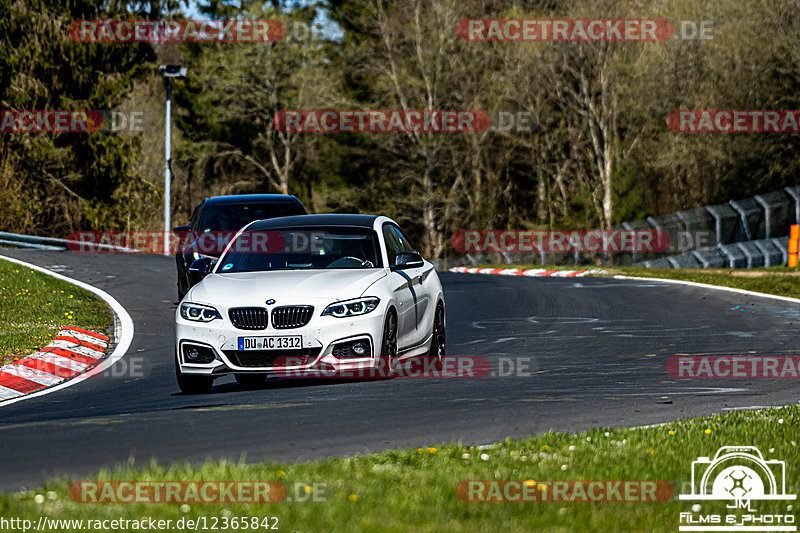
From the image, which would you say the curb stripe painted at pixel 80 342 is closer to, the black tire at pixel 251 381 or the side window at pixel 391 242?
the black tire at pixel 251 381

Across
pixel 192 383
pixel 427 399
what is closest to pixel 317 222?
pixel 192 383

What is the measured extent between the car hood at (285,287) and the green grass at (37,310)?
12.5ft

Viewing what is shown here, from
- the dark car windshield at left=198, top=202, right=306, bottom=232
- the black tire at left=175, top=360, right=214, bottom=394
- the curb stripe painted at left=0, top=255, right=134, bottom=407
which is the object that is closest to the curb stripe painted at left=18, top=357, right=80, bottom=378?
the curb stripe painted at left=0, top=255, right=134, bottom=407

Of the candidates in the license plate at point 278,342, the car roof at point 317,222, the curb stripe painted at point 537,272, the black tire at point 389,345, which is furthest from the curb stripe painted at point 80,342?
the curb stripe painted at point 537,272

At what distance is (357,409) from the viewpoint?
9.39m

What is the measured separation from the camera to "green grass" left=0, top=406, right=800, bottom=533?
18.4 ft

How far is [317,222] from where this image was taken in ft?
40.8

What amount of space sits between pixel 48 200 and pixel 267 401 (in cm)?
4006

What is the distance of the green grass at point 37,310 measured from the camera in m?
15.1

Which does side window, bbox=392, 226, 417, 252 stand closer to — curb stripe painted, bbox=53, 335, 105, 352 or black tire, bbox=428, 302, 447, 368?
black tire, bbox=428, 302, 447, 368

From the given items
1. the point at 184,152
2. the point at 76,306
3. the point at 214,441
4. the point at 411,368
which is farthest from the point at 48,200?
the point at 214,441

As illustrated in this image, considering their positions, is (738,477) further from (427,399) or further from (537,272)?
(537,272)

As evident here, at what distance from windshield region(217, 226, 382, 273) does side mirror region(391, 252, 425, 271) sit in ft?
0.65

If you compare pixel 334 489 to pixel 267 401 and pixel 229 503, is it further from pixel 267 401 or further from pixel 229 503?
pixel 267 401
